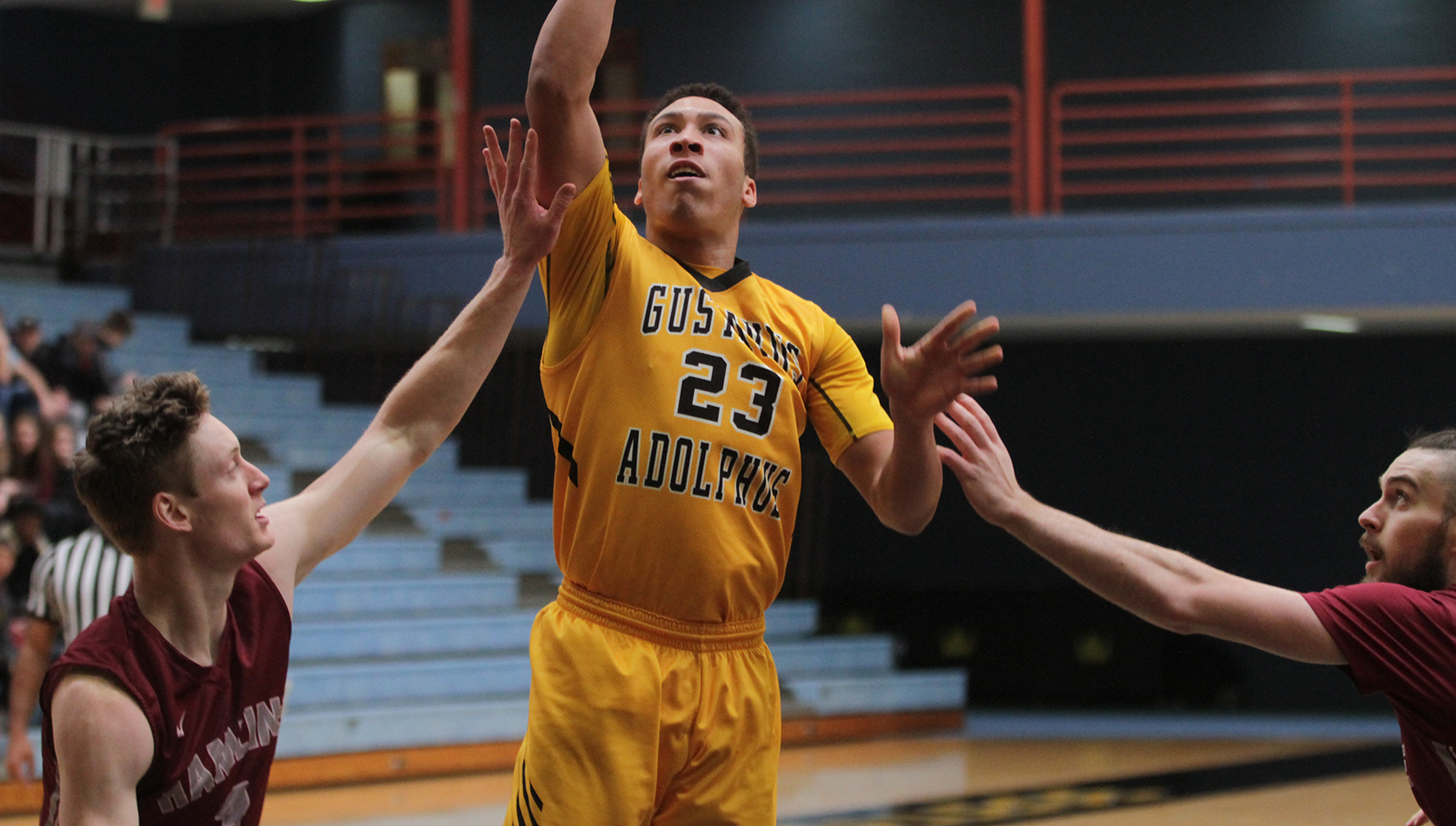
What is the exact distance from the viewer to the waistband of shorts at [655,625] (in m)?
2.96

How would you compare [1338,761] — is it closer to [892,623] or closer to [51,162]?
[892,623]

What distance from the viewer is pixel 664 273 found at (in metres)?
3.05

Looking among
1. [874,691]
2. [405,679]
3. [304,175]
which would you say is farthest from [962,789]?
[304,175]

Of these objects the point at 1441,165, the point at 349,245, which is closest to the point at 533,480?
the point at 349,245

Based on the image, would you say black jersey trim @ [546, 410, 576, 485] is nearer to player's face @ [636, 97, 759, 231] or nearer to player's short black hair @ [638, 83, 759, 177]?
player's face @ [636, 97, 759, 231]

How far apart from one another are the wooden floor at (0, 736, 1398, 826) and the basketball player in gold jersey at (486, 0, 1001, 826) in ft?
14.2

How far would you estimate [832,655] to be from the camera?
11.2m

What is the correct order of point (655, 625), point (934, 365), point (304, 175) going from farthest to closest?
point (304, 175) → point (655, 625) → point (934, 365)

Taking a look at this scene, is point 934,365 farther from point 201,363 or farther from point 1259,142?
point 1259,142

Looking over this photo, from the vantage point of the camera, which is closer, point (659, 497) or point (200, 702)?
point (200, 702)

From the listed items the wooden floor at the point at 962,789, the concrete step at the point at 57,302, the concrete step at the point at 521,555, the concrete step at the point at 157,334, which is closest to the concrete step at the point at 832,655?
the wooden floor at the point at 962,789

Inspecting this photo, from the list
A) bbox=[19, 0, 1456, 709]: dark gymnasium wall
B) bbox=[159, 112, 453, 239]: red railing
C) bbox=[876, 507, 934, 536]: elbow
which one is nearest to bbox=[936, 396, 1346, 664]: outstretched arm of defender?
bbox=[876, 507, 934, 536]: elbow

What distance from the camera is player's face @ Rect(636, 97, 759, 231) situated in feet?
10.1

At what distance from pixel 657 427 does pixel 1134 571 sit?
89 cm
